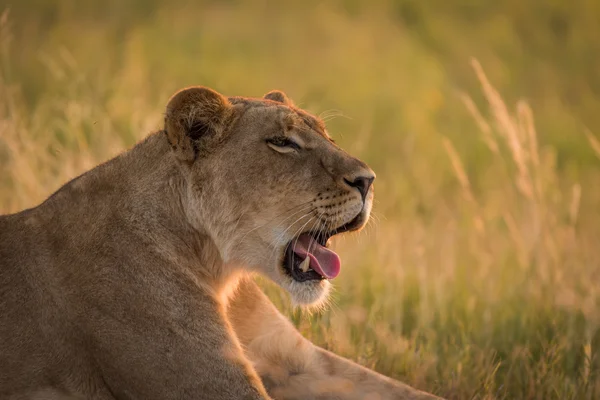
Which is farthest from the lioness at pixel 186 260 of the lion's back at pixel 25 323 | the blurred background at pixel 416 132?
the blurred background at pixel 416 132

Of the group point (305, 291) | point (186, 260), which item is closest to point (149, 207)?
point (186, 260)

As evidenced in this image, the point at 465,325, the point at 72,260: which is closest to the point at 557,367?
the point at 465,325

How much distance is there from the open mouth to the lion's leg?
0.37 meters

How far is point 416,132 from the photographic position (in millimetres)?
11461

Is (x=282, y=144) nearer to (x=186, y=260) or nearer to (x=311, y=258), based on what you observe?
(x=311, y=258)

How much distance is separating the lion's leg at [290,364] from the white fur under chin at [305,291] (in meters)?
0.31

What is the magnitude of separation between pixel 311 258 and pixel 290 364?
59 cm

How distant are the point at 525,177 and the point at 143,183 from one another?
3582mm

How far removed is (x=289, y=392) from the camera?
14.0ft

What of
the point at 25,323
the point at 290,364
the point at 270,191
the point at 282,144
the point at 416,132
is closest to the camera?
the point at 25,323

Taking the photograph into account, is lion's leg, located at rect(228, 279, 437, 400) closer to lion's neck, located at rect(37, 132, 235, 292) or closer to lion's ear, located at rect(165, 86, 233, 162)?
lion's neck, located at rect(37, 132, 235, 292)

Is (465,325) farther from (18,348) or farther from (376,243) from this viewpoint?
(18,348)

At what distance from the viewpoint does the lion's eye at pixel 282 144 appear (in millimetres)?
4008

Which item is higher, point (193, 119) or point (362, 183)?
point (193, 119)
